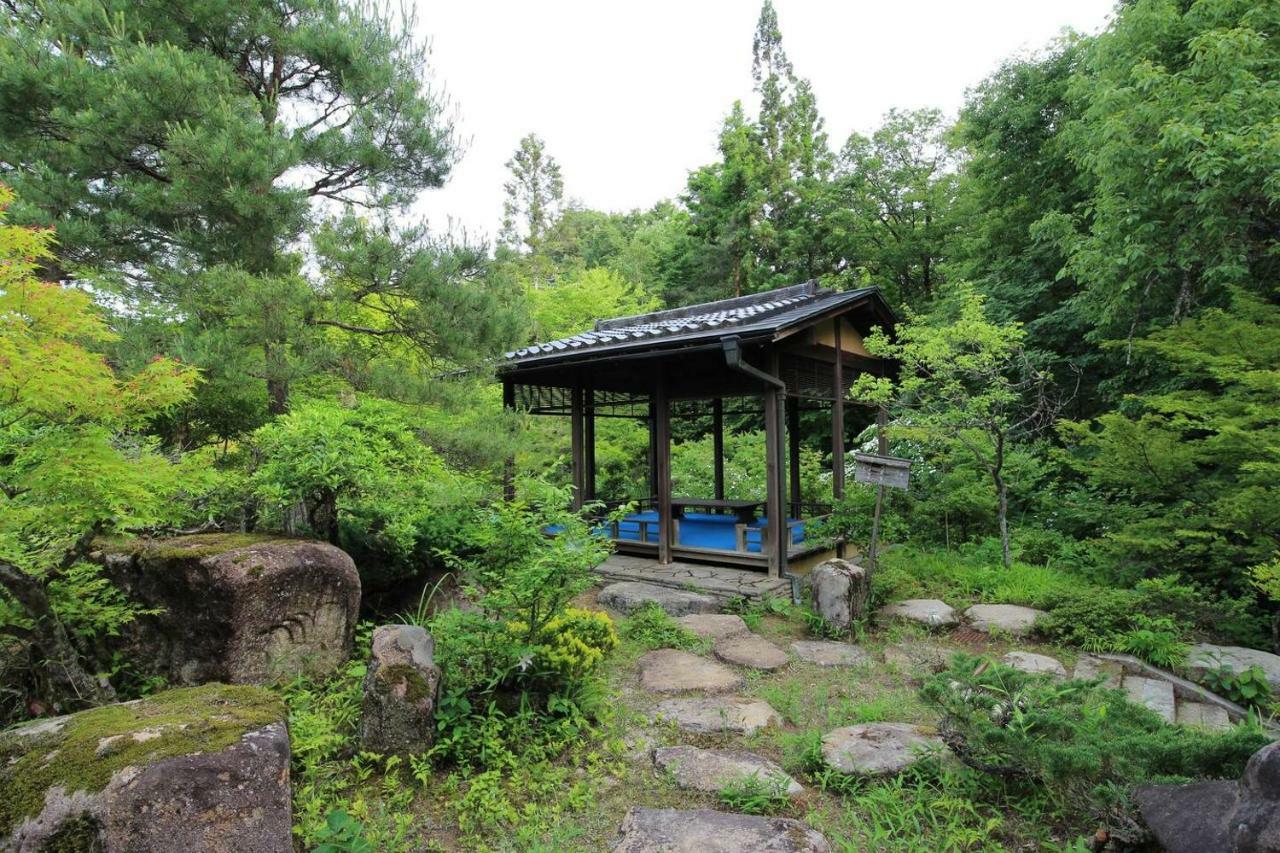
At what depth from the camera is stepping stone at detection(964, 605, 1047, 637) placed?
517 centimetres

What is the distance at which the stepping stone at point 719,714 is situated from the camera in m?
3.53

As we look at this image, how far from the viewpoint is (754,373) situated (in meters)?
6.33

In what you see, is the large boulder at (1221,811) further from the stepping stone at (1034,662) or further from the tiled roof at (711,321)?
the tiled roof at (711,321)

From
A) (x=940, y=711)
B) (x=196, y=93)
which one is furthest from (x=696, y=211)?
(x=940, y=711)

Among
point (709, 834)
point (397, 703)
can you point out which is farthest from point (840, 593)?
point (397, 703)

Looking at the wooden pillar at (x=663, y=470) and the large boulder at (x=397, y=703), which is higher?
the wooden pillar at (x=663, y=470)

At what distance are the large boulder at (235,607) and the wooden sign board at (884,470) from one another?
4470 millimetres

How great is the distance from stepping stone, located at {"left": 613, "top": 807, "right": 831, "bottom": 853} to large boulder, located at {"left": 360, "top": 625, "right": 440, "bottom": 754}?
117cm

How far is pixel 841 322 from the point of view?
859cm

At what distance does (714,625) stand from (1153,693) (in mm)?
3070

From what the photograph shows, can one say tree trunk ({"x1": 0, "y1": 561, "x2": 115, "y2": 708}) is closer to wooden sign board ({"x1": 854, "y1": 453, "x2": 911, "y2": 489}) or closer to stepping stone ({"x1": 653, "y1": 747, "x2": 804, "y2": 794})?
A: stepping stone ({"x1": 653, "y1": 747, "x2": 804, "y2": 794})

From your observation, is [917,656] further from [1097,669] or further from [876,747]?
[876,747]

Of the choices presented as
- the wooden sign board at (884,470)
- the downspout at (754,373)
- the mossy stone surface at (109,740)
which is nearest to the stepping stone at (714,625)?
the downspout at (754,373)

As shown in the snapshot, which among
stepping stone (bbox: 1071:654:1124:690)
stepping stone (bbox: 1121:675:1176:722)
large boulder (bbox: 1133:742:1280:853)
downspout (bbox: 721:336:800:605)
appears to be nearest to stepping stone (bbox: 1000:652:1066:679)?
stepping stone (bbox: 1071:654:1124:690)
